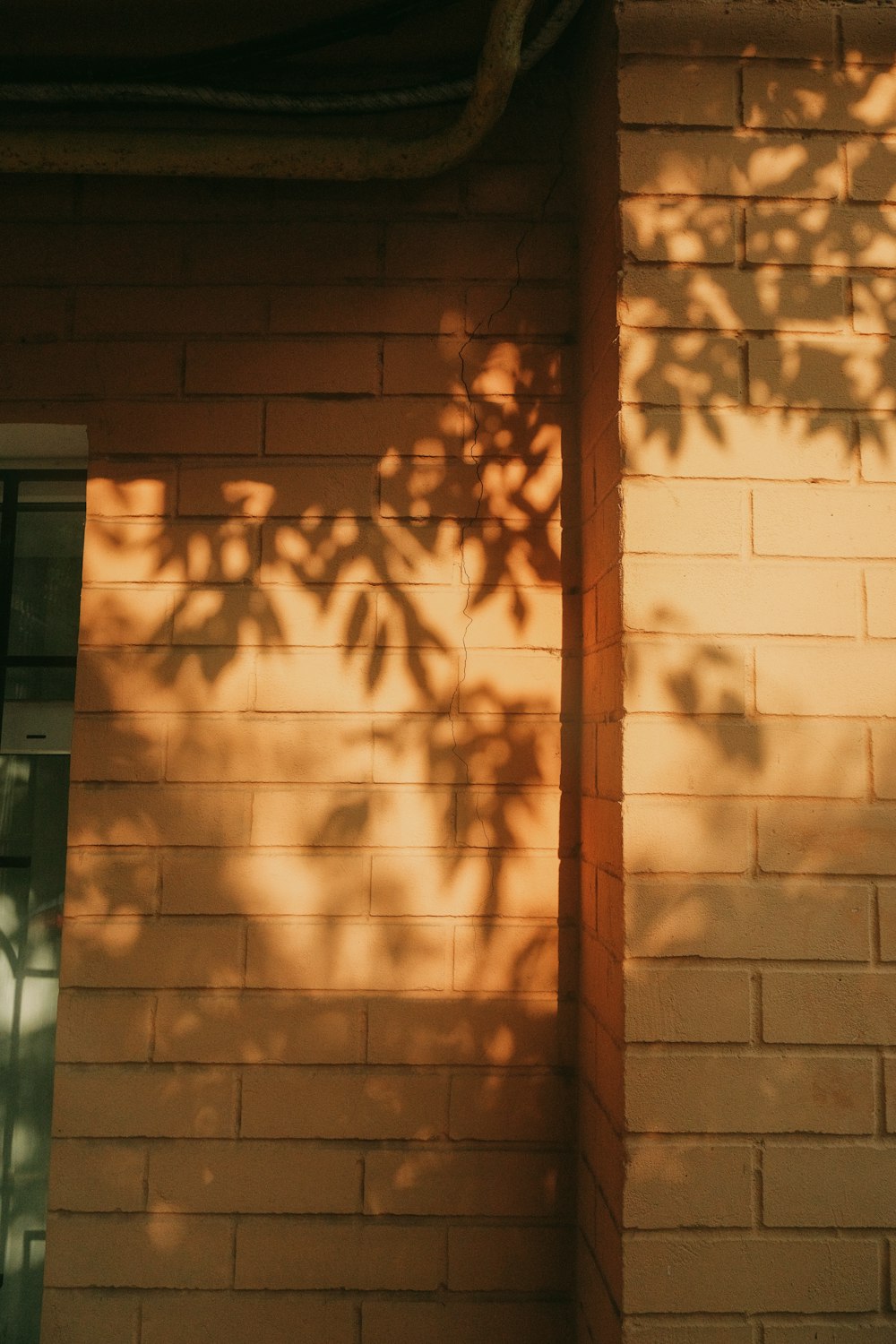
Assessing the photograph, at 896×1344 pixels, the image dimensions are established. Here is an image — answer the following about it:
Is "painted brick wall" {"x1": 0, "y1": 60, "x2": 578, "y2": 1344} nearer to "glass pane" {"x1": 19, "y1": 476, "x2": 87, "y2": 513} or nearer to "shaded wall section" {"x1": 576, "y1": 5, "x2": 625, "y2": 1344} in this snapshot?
"shaded wall section" {"x1": 576, "y1": 5, "x2": 625, "y2": 1344}

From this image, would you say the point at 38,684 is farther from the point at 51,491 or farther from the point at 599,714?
the point at 599,714

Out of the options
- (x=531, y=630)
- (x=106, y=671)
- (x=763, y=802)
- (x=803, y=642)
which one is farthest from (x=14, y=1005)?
(x=803, y=642)

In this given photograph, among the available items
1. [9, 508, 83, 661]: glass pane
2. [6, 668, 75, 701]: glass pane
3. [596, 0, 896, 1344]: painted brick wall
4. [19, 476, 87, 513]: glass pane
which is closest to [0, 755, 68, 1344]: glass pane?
[6, 668, 75, 701]: glass pane

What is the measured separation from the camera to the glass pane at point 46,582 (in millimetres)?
2891

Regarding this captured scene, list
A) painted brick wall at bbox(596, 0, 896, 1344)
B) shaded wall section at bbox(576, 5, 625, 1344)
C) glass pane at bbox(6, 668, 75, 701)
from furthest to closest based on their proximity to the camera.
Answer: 1. glass pane at bbox(6, 668, 75, 701)
2. shaded wall section at bbox(576, 5, 625, 1344)
3. painted brick wall at bbox(596, 0, 896, 1344)

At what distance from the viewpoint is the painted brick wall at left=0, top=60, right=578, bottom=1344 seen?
95.7 inches

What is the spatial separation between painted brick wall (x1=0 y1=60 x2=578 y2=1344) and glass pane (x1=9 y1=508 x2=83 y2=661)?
1.21ft

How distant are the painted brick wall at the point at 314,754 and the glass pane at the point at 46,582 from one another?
370 millimetres

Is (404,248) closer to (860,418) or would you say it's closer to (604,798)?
(860,418)

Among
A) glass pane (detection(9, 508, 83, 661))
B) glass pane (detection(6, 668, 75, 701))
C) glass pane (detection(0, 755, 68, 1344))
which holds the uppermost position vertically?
glass pane (detection(9, 508, 83, 661))

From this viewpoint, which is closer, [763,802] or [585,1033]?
[763,802]

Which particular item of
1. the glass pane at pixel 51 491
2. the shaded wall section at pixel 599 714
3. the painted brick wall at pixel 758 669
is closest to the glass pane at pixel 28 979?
the glass pane at pixel 51 491

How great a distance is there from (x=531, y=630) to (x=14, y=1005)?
1837 millimetres

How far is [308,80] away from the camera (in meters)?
2.70
